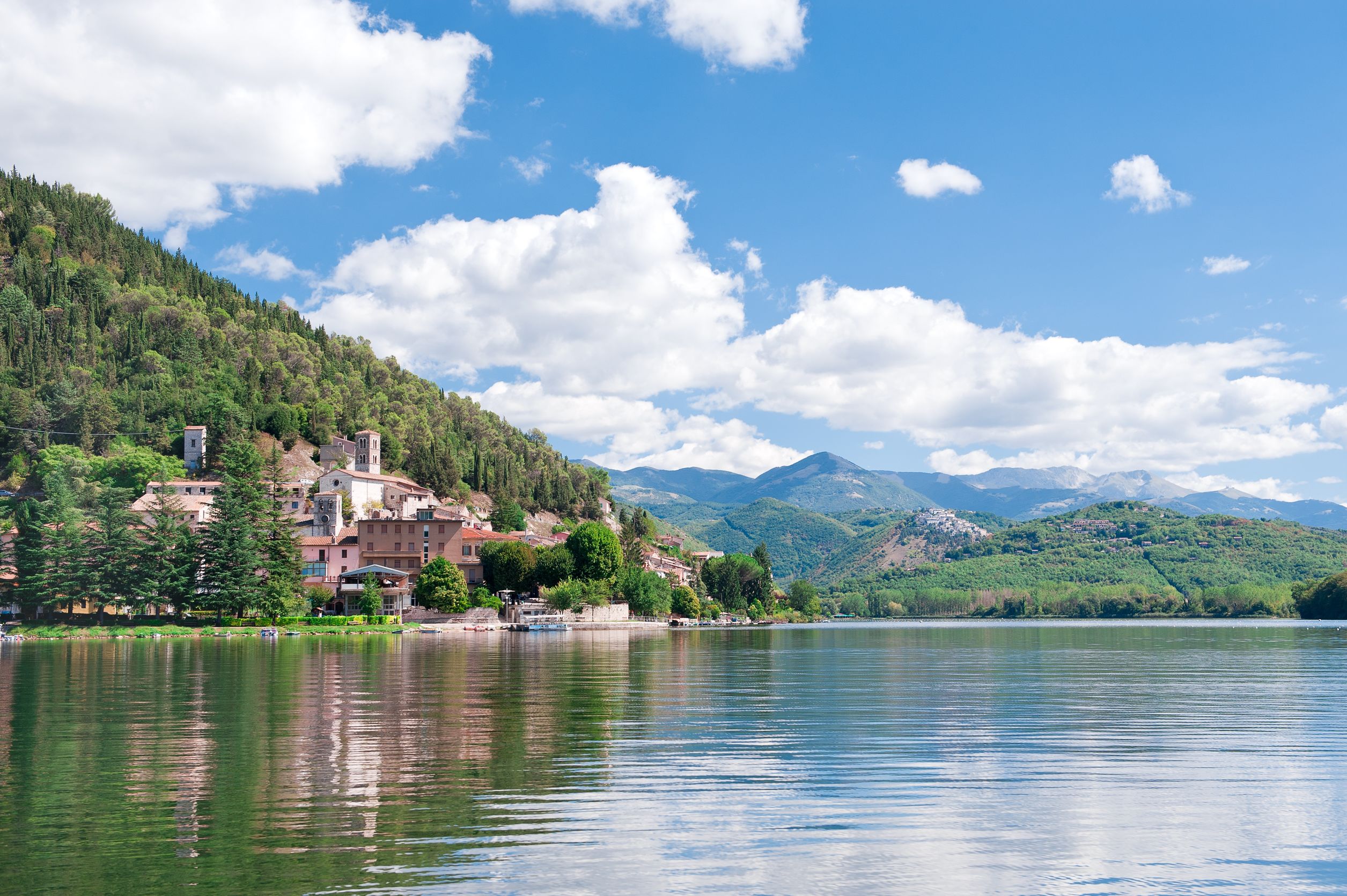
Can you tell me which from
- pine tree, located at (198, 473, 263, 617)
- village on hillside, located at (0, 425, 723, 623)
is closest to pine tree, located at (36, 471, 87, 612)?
pine tree, located at (198, 473, 263, 617)

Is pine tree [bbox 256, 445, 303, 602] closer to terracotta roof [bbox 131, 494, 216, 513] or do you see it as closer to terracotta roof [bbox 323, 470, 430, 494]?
terracotta roof [bbox 131, 494, 216, 513]

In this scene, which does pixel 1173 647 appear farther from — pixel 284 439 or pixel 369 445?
pixel 284 439

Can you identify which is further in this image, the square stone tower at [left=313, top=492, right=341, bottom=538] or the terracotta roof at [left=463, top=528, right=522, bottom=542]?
the terracotta roof at [left=463, top=528, right=522, bottom=542]

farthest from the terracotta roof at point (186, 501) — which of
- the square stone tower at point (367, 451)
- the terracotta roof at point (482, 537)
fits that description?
the square stone tower at point (367, 451)

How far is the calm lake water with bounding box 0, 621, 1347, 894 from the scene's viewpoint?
13.4 m

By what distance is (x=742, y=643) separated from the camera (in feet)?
296

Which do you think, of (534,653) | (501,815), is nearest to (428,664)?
(534,653)

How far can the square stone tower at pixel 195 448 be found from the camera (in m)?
164

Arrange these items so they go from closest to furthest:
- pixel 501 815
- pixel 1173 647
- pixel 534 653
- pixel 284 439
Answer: pixel 501 815 < pixel 534 653 < pixel 1173 647 < pixel 284 439

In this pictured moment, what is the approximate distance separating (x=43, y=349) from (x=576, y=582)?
100983mm

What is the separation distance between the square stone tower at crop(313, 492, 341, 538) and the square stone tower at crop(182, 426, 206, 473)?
27.8m

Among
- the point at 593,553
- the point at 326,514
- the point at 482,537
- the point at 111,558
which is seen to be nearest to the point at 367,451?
the point at 326,514

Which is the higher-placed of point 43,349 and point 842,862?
point 43,349

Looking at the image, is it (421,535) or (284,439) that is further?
(284,439)
